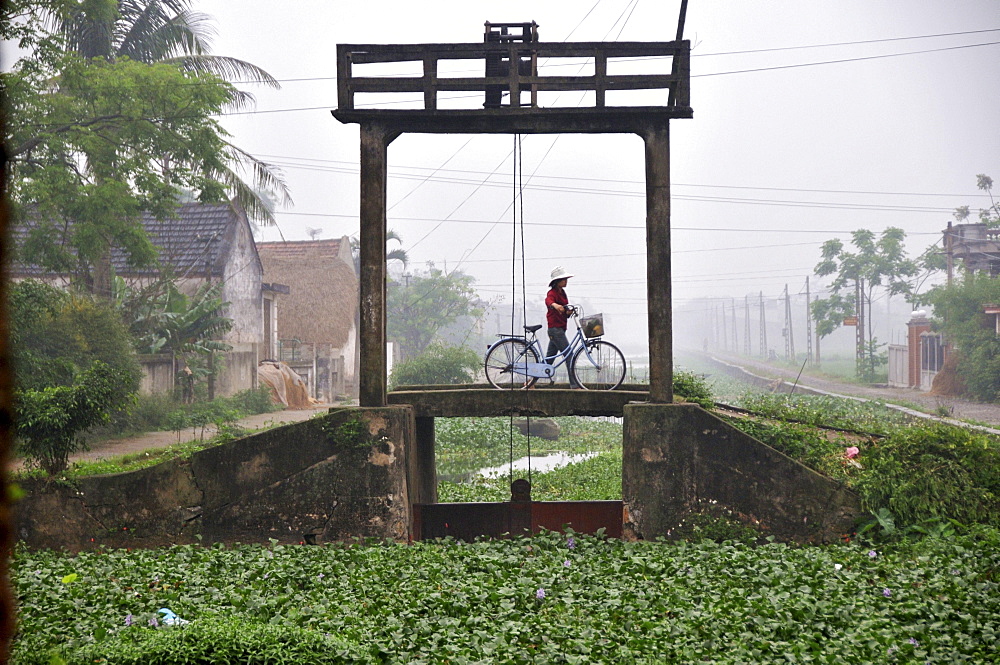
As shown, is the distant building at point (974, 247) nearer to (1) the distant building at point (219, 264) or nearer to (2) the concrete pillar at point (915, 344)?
(2) the concrete pillar at point (915, 344)

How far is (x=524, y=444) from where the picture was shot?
23359mm

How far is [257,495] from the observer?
9.87 m

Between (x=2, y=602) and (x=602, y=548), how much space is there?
8388 mm

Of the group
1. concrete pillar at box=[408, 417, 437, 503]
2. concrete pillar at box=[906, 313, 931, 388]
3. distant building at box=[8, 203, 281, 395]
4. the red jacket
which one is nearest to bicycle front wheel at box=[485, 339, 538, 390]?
the red jacket

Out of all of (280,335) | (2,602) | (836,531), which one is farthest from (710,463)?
(280,335)

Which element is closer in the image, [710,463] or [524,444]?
[710,463]

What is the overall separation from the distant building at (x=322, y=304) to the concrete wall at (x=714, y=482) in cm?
2659

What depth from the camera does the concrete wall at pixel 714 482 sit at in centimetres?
931

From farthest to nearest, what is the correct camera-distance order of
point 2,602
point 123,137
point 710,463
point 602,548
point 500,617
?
point 123,137, point 710,463, point 602,548, point 500,617, point 2,602

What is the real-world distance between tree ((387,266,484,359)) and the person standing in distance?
3610 centimetres

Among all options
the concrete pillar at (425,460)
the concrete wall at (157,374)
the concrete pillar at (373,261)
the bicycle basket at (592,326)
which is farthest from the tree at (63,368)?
the bicycle basket at (592,326)

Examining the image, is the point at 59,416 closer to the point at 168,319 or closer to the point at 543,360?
the point at 543,360

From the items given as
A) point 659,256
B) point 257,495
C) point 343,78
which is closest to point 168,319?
point 257,495

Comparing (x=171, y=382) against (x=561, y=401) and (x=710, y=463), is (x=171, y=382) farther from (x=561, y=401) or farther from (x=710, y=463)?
(x=710, y=463)
